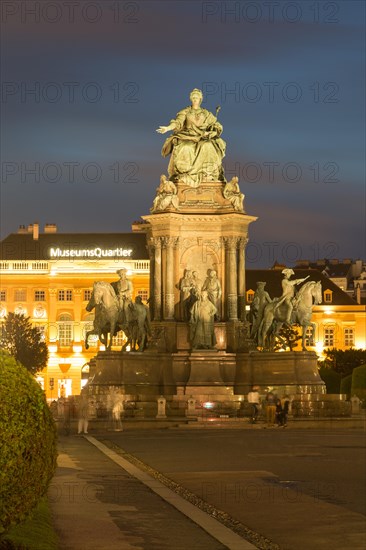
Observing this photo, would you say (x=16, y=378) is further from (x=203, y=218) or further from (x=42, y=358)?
(x=42, y=358)

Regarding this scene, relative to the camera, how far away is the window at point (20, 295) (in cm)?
15500

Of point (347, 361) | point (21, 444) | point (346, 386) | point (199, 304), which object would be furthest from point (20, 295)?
point (21, 444)

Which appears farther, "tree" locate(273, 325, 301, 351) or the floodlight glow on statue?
"tree" locate(273, 325, 301, 351)

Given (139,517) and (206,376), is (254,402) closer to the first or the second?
(206,376)

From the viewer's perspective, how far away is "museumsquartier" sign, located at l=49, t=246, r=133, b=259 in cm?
15350

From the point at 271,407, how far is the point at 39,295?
352ft

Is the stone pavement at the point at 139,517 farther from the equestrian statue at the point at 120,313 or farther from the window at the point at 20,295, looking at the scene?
the window at the point at 20,295

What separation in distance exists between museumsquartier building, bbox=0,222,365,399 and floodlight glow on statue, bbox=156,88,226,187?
91877 mm

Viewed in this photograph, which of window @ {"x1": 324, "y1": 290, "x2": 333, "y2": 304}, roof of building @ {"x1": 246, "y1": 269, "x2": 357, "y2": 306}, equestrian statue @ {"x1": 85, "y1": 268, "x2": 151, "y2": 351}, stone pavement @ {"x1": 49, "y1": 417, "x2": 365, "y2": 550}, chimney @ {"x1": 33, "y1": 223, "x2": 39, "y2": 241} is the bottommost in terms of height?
stone pavement @ {"x1": 49, "y1": 417, "x2": 365, "y2": 550}

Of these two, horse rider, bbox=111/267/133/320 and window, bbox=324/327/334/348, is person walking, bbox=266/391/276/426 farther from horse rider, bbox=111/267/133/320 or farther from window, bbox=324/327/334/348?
window, bbox=324/327/334/348

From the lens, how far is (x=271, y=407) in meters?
50.1

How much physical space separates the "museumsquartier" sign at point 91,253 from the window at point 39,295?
4366 millimetres

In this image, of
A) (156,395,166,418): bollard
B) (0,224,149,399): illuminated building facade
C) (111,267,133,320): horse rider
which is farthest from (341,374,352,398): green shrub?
(0,224,149,399): illuminated building facade

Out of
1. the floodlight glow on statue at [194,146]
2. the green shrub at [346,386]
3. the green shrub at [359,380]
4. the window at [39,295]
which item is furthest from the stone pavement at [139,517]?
the window at [39,295]
